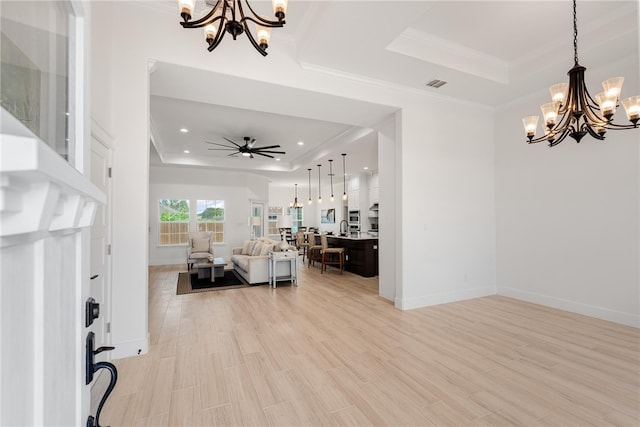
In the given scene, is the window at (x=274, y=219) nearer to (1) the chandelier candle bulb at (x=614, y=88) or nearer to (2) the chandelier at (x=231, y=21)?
(2) the chandelier at (x=231, y=21)

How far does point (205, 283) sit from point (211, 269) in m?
0.32

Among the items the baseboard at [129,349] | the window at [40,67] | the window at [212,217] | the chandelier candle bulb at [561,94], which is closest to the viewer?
the window at [40,67]

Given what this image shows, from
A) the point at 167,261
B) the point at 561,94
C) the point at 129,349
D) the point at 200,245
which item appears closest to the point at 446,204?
the point at 561,94

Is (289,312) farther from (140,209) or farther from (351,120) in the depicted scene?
(351,120)

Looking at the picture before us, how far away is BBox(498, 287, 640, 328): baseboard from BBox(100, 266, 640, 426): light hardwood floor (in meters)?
0.16

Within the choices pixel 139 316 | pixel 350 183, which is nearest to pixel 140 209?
pixel 139 316

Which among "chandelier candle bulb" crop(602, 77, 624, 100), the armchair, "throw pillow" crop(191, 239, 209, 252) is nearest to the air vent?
"chandelier candle bulb" crop(602, 77, 624, 100)

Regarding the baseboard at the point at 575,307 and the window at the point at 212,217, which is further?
the window at the point at 212,217

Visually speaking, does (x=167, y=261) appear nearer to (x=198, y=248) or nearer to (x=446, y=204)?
(x=198, y=248)

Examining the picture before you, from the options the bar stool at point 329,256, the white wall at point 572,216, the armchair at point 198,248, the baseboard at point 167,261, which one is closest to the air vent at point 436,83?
the white wall at point 572,216

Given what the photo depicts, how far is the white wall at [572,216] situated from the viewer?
143 inches

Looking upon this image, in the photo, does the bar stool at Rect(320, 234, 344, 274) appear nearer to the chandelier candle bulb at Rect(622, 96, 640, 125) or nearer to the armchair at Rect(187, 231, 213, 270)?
the armchair at Rect(187, 231, 213, 270)

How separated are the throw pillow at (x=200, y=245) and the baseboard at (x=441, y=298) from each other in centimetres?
552

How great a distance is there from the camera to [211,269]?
6410 mm
